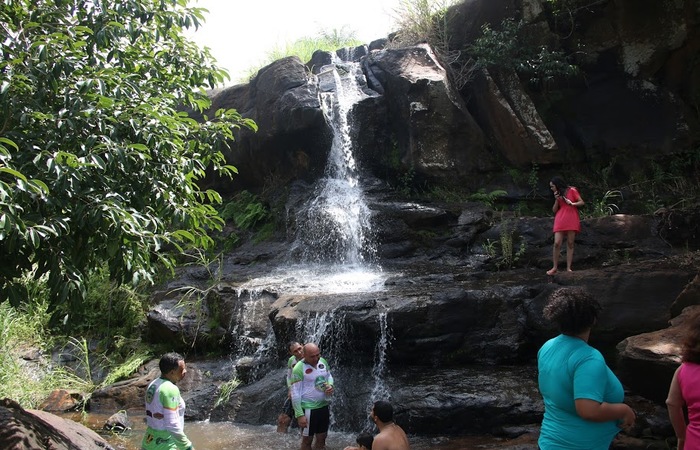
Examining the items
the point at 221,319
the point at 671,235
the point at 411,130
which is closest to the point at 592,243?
the point at 671,235

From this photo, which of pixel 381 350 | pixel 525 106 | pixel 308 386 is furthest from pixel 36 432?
pixel 525 106

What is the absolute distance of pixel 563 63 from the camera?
1367 cm

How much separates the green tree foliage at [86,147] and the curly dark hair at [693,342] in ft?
12.1

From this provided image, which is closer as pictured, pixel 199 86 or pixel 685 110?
pixel 199 86

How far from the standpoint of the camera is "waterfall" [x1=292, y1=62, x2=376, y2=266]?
41.0ft

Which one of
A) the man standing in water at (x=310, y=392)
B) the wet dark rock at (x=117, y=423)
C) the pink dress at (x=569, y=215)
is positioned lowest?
the wet dark rock at (x=117, y=423)

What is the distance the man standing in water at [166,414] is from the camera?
14.3 ft

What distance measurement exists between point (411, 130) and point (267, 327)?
21.0ft

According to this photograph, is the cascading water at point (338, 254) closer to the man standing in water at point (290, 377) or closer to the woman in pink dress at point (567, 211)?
the man standing in water at point (290, 377)

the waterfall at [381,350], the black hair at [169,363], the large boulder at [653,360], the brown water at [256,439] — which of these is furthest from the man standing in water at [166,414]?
the large boulder at [653,360]

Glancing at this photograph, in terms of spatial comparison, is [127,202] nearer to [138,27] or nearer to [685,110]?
[138,27]

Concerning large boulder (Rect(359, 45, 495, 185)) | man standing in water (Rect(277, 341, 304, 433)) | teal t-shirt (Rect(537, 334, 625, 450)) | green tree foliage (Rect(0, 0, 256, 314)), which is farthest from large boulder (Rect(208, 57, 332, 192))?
teal t-shirt (Rect(537, 334, 625, 450))

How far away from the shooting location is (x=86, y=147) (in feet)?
15.6

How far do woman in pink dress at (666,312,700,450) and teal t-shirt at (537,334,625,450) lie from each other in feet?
1.00
